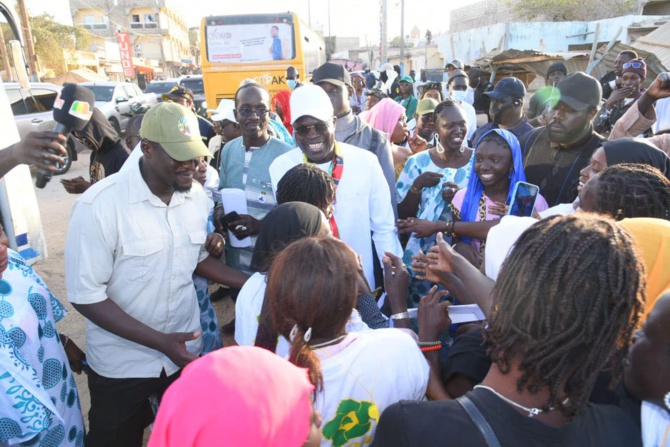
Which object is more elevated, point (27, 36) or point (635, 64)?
point (27, 36)

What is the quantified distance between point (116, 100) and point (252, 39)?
184 inches

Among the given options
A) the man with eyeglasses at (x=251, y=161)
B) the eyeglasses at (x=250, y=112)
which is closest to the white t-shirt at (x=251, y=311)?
the man with eyeglasses at (x=251, y=161)

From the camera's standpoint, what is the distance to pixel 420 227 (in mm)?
2740

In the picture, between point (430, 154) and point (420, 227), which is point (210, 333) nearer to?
point (420, 227)

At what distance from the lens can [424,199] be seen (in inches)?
128

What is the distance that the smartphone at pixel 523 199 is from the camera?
2.57 m

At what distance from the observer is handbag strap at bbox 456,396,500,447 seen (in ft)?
3.24

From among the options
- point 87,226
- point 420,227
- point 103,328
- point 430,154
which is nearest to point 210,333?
point 103,328

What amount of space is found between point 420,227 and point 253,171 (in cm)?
136

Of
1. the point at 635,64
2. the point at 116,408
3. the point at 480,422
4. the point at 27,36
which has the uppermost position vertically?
the point at 27,36

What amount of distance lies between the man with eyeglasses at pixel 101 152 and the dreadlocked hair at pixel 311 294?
110 inches

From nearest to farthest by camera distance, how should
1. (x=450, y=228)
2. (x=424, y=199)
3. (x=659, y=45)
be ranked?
(x=450, y=228)
(x=424, y=199)
(x=659, y=45)

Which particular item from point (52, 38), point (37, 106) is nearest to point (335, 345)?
point (37, 106)

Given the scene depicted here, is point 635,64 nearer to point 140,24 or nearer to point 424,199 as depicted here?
point 424,199
